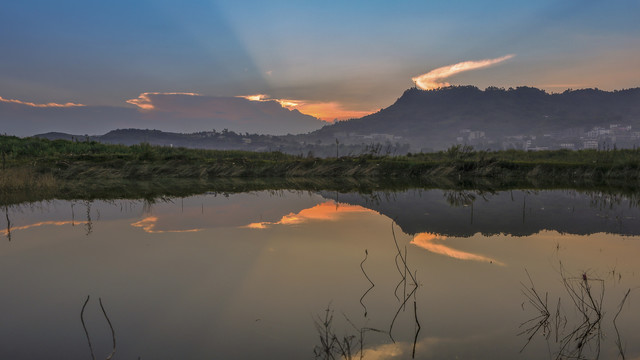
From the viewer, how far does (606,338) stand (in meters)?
3.64

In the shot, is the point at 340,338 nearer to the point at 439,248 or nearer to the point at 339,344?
the point at 339,344

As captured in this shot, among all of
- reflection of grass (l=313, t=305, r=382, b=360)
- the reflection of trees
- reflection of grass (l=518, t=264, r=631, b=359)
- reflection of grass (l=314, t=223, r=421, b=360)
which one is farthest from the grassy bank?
reflection of grass (l=313, t=305, r=382, b=360)

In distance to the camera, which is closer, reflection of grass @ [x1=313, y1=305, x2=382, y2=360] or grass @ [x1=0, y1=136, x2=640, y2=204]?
reflection of grass @ [x1=313, y1=305, x2=382, y2=360]

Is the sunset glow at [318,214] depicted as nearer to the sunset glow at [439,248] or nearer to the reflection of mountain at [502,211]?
the reflection of mountain at [502,211]

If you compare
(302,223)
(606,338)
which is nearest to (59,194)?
(302,223)

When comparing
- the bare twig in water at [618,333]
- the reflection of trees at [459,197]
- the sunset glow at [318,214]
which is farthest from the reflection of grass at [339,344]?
Answer: the reflection of trees at [459,197]

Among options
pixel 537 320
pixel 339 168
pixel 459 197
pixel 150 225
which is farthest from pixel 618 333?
pixel 339 168

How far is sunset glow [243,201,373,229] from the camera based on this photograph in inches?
389

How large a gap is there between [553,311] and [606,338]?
1.97 feet

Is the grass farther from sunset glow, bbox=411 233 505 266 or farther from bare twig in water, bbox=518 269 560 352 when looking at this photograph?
bare twig in water, bbox=518 269 560 352

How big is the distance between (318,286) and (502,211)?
8608 millimetres

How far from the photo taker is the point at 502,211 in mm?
11336

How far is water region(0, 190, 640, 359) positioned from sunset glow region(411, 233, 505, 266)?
0.09ft

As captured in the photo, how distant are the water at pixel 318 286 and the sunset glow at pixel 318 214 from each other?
0.48 ft
